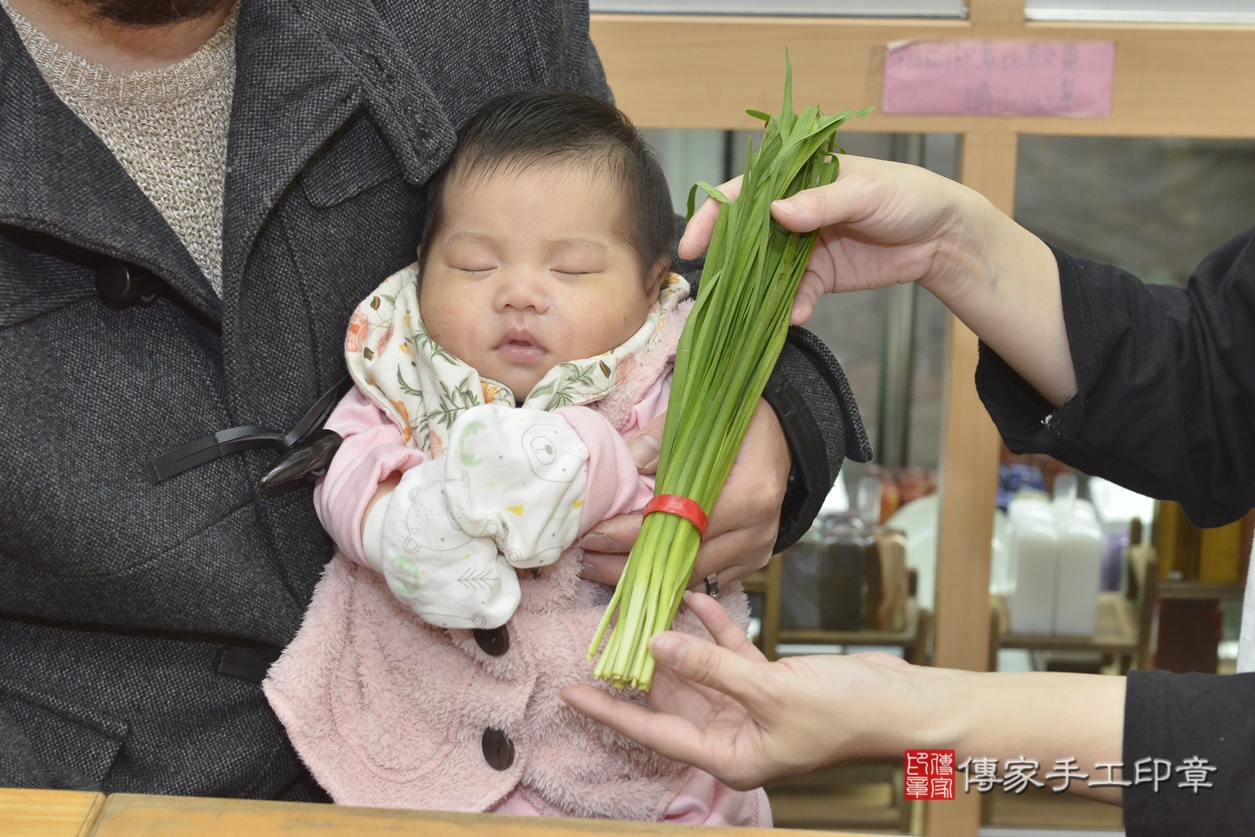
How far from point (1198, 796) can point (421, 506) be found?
74 centimetres

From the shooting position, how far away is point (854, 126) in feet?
6.36

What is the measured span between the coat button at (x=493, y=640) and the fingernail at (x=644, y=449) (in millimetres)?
244

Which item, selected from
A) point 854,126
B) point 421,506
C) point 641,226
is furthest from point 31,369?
point 854,126

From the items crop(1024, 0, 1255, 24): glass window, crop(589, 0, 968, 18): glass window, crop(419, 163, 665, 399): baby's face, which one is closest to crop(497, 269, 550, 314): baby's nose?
crop(419, 163, 665, 399): baby's face

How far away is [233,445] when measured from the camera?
1.15m

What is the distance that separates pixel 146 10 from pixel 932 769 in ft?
3.63

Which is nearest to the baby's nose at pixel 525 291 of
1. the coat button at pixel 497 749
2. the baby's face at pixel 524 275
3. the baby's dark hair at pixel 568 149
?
the baby's face at pixel 524 275

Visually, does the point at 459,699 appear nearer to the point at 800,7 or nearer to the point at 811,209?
the point at 811,209

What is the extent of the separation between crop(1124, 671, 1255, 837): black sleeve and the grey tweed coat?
0.48m

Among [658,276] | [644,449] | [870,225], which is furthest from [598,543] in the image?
→ [870,225]

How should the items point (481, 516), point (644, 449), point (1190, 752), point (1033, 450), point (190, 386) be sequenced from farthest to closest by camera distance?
point (1033, 450) < point (644, 449) < point (190, 386) < point (481, 516) < point (1190, 752)

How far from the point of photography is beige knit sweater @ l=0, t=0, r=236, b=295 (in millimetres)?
1173

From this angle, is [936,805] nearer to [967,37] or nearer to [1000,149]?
[1000,149]

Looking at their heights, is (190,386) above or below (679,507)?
above
